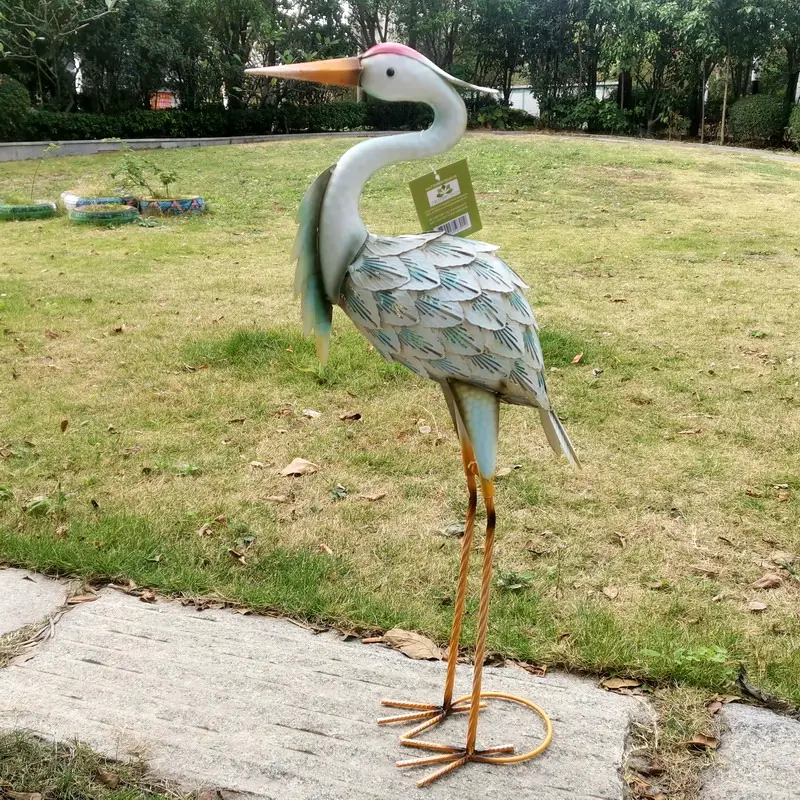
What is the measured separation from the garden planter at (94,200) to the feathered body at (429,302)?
29.7ft

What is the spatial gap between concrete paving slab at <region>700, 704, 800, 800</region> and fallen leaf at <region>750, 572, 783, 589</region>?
712mm

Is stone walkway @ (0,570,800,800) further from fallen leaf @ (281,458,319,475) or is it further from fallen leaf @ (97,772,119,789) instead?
fallen leaf @ (281,458,319,475)

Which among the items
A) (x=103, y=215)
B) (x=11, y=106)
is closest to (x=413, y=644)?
(x=103, y=215)

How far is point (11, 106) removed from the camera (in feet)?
56.9

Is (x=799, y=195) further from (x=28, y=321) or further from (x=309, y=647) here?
(x=309, y=647)

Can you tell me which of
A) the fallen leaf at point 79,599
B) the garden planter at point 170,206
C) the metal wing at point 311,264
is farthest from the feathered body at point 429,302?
the garden planter at point 170,206

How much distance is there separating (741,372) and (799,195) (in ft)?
28.5

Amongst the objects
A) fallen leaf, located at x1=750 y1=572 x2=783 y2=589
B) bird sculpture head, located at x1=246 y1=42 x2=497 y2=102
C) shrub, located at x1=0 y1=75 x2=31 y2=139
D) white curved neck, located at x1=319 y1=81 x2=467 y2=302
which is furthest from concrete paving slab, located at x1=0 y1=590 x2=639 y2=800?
shrub, located at x1=0 y1=75 x2=31 y2=139

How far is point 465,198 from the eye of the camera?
2.21 m

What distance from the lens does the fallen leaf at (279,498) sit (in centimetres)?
377

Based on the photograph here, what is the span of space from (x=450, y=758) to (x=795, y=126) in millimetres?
21563

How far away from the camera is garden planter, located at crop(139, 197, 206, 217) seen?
10.4 metres

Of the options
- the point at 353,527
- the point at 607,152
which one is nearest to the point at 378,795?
the point at 353,527

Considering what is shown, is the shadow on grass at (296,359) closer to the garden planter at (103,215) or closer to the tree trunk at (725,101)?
the garden planter at (103,215)
